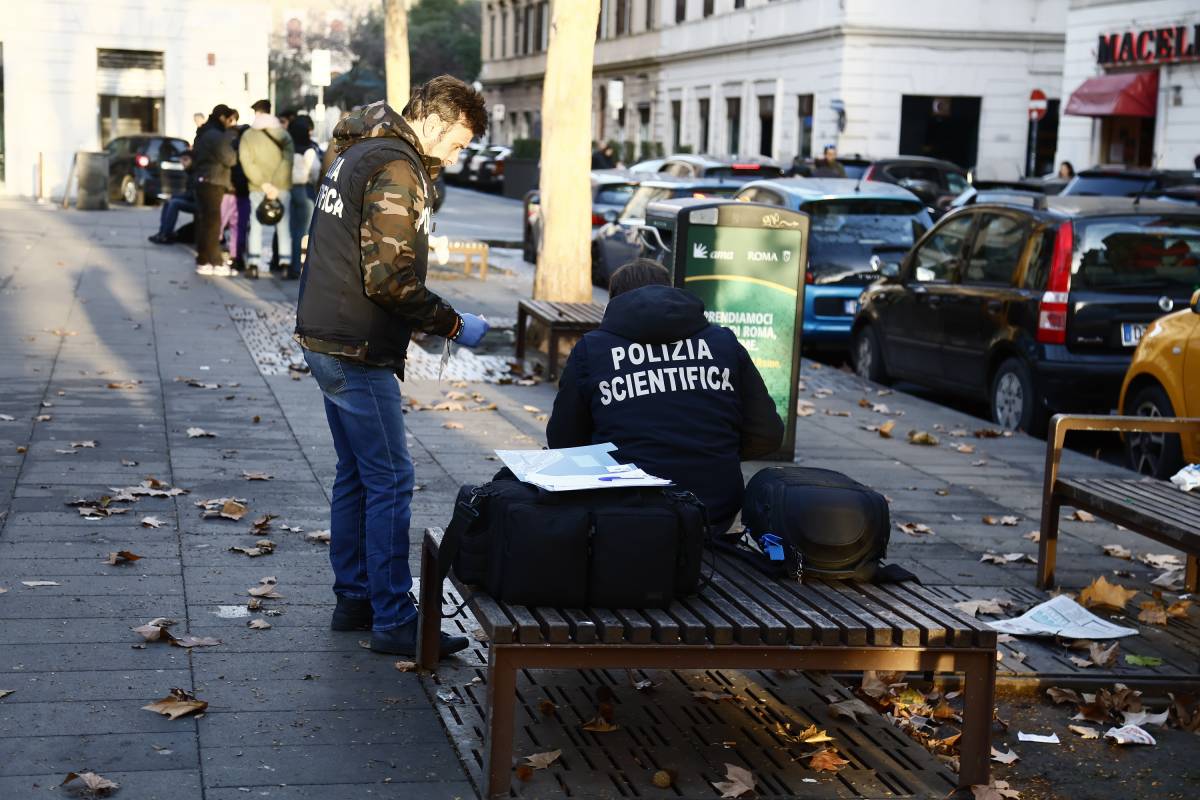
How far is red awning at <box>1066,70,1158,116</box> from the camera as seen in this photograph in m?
35.1

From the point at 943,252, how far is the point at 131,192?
86.1ft

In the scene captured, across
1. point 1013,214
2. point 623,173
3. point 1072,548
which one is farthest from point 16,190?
point 1072,548

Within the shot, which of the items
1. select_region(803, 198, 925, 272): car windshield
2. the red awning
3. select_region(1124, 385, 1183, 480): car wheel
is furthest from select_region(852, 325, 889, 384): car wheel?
the red awning

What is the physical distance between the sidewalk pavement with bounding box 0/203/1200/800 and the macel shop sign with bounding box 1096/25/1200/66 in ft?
73.4

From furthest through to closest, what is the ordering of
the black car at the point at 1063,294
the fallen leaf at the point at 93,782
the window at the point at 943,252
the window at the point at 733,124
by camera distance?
1. the window at the point at 733,124
2. the window at the point at 943,252
3. the black car at the point at 1063,294
4. the fallen leaf at the point at 93,782

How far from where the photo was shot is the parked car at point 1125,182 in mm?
20406

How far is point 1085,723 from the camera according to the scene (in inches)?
214

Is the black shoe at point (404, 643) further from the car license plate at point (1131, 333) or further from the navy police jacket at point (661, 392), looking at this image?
the car license plate at point (1131, 333)

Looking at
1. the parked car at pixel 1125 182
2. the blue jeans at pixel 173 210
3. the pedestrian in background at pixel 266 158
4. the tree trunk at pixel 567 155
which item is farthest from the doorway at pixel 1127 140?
the tree trunk at pixel 567 155

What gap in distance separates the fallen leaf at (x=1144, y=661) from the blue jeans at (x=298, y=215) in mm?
14626

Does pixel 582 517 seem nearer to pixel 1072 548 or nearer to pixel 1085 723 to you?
pixel 1085 723

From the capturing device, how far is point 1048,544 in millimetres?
7023

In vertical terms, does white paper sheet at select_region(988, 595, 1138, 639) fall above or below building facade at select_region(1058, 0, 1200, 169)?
below

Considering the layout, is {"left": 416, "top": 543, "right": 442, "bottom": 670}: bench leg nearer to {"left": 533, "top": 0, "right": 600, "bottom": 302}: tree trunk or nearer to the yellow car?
the yellow car
